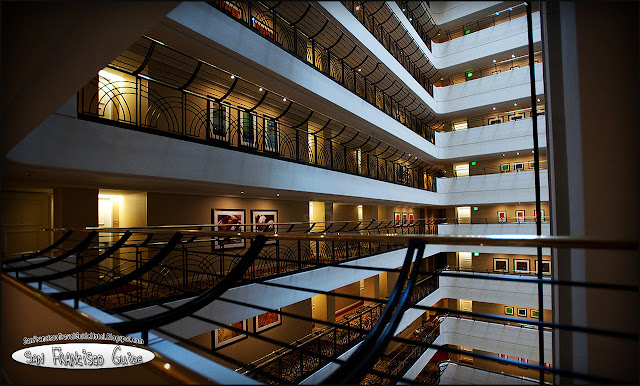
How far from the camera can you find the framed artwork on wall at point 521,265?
15.1 meters

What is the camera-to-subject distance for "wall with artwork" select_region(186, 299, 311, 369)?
311 inches

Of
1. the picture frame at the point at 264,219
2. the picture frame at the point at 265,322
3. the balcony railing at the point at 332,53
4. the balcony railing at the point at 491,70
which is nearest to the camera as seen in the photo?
the balcony railing at the point at 332,53

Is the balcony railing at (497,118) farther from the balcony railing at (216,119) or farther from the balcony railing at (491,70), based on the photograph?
the balcony railing at (216,119)

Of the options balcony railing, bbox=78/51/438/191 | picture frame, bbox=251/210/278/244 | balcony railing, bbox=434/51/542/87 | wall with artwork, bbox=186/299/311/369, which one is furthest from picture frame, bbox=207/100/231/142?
balcony railing, bbox=434/51/542/87

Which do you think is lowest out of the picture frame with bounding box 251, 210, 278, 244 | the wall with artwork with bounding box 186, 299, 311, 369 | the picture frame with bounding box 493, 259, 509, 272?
the wall with artwork with bounding box 186, 299, 311, 369

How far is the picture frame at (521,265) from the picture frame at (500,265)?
313 millimetres

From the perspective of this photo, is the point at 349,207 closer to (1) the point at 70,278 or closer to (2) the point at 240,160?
(2) the point at 240,160

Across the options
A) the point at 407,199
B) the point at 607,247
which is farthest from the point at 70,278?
the point at 407,199

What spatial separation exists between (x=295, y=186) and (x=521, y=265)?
12.8 m

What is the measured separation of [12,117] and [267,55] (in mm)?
4620

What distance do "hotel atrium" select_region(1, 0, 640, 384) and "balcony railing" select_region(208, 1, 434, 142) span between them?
0.15 meters

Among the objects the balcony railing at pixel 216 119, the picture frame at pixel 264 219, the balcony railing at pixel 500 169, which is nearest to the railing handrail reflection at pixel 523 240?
the balcony railing at pixel 216 119

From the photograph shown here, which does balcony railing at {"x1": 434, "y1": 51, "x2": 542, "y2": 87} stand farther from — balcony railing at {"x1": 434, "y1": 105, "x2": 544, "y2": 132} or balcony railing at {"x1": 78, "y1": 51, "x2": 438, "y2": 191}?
balcony railing at {"x1": 78, "y1": 51, "x2": 438, "y2": 191}

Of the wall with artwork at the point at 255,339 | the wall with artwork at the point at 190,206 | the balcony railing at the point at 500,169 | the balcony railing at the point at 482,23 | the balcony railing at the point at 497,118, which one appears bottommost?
the wall with artwork at the point at 255,339
